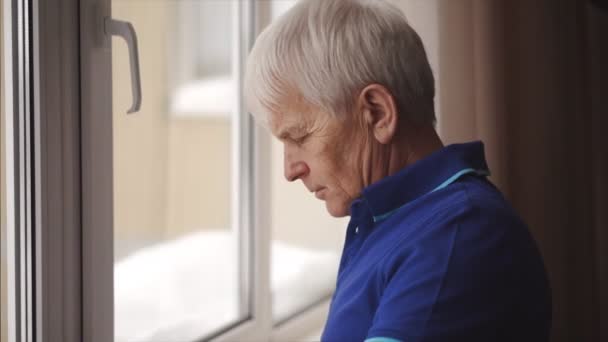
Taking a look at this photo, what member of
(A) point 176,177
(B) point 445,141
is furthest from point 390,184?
(A) point 176,177

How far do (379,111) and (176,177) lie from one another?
140 cm

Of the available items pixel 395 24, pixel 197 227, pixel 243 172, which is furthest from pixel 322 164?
pixel 197 227

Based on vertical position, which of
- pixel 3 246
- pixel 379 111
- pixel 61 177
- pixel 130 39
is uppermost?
pixel 130 39

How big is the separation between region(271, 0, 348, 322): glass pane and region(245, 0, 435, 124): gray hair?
3.16 ft

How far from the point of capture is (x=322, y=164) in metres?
0.93

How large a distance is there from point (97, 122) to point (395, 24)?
0.51 meters

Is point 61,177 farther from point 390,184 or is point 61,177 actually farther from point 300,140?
point 390,184

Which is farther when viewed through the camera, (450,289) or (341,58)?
(341,58)

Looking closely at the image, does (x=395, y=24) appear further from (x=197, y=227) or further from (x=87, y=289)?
(x=197, y=227)

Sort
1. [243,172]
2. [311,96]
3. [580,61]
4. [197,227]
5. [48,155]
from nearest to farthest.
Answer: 1. [311,96]
2. [48,155]
3. [580,61]
4. [243,172]
5. [197,227]

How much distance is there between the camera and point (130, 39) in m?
1.08

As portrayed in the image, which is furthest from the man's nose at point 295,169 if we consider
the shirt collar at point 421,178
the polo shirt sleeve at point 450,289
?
the polo shirt sleeve at point 450,289

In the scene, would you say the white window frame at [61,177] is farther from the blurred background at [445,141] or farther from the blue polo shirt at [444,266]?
the blue polo shirt at [444,266]

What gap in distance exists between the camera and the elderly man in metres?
0.72
